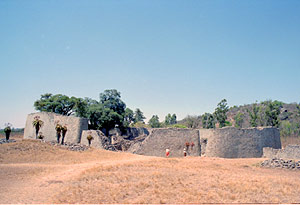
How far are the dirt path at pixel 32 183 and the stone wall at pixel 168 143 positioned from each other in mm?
8852

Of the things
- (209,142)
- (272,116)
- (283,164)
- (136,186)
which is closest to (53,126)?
(209,142)

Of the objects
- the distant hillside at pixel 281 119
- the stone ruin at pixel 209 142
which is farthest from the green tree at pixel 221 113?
the stone ruin at pixel 209 142

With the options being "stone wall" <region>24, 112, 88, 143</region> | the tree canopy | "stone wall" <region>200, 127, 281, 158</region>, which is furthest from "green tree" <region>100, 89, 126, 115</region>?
"stone wall" <region>200, 127, 281, 158</region>

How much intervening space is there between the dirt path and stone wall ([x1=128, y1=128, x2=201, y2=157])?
8852mm

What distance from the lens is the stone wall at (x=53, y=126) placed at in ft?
88.2

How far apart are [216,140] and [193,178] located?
448 inches

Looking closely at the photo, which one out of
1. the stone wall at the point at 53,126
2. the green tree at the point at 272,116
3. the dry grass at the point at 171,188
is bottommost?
the dry grass at the point at 171,188

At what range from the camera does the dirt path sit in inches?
332

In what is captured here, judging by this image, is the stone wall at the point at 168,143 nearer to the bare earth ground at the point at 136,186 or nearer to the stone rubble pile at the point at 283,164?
the stone rubble pile at the point at 283,164

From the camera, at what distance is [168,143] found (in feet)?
67.6

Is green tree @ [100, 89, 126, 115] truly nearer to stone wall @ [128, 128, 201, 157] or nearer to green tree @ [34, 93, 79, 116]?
green tree @ [34, 93, 79, 116]

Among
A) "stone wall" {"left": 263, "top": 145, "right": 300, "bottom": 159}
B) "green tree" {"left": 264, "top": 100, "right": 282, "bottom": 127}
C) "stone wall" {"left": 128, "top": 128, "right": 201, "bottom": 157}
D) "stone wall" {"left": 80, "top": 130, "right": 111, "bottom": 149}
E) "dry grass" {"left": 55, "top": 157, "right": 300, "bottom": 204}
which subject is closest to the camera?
"dry grass" {"left": 55, "top": 157, "right": 300, "bottom": 204}

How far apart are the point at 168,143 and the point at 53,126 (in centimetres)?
1595

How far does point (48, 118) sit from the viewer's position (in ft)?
94.3
